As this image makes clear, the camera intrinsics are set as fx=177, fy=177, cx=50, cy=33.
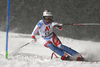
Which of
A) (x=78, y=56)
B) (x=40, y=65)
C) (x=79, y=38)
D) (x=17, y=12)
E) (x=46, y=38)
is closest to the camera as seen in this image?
(x=40, y=65)

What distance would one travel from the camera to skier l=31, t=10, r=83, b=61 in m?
5.05

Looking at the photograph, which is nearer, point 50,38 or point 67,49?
point 67,49

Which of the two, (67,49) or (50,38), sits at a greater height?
(50,38)

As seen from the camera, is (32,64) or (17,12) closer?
(32,64)

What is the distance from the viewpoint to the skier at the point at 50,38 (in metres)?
5.05

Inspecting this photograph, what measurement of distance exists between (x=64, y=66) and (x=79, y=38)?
8.92 m

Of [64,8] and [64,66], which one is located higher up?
[64,8]

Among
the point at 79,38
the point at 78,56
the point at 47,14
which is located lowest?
the point at 79,38

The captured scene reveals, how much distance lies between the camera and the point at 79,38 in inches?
501

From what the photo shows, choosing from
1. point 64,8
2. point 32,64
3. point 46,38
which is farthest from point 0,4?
point 32,64

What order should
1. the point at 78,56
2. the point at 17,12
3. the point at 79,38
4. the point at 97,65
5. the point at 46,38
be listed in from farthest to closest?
the point at 17,12, the point at 79,38, the point at 46,38, the point at 78,56, the point at 97,65

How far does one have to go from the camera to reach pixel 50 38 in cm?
538

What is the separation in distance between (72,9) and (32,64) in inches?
367

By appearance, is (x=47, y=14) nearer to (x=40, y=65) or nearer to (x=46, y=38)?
(x=46, y=38)
